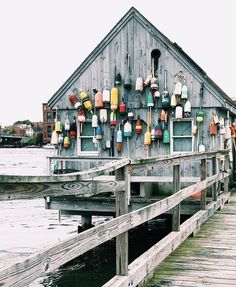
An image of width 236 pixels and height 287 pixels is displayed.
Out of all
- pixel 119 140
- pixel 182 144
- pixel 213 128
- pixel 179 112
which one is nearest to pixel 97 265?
pixel 119 140

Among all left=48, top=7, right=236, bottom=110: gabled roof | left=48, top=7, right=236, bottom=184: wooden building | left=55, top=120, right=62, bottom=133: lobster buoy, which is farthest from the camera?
left=55, top=120, right=62, bottom=133: lobster buoy

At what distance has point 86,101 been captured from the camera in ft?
49.7

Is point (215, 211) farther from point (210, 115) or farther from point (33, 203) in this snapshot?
point (33, 203)

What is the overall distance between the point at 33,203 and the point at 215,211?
73.3 feet

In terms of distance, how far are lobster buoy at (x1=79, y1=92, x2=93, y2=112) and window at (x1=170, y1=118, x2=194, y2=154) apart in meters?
2.57

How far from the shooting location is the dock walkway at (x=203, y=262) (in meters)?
5.12

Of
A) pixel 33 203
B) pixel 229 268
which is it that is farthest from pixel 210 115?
pixel 33 203

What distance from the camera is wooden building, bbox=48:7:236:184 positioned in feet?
46.8

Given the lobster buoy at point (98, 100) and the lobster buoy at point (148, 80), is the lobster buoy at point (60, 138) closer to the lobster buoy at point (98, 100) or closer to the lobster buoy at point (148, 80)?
the lobster buoy at point (98, 100)

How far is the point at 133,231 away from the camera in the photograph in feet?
54.7

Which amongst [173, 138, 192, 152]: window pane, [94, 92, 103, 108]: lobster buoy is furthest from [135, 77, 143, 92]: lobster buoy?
[173, 138, 192, 152]: window pane

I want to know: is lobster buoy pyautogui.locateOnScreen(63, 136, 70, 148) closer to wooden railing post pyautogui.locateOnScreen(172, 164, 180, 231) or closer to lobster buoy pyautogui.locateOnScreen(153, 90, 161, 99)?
lobster buoy pyautogui.locateOnScreen(153, 90, 161, 99)

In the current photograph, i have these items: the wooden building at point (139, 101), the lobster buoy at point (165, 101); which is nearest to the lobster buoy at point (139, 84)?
the wooden building at point (139, 101)

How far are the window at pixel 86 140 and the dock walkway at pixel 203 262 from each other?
7.65 meters
